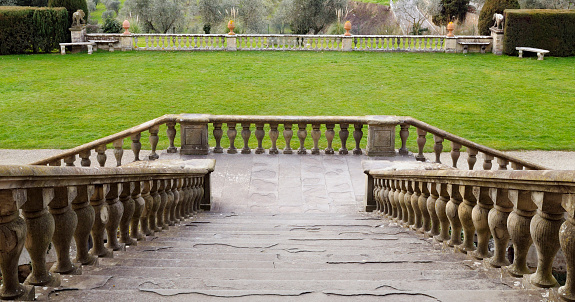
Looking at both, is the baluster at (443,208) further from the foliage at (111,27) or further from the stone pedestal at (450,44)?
the foliage at (111,27)

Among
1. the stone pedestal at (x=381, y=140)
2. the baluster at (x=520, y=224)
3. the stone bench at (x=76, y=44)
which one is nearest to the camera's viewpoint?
the baluster at (x=520, y=224)

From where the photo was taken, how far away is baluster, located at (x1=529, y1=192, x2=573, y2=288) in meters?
3.01

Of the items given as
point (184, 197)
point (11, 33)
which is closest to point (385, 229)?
point (184, 197)

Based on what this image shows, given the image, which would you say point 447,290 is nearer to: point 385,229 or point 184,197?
point 385,229

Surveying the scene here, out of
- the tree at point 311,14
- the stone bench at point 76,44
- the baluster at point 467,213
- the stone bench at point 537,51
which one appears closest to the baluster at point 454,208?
the baluster at point 467,213

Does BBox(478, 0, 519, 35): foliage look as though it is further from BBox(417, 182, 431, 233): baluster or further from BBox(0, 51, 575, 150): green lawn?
BBox(417, 182, 431, 233): baluster

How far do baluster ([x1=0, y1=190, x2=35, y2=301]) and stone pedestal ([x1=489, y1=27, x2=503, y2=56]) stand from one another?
84.2 feet

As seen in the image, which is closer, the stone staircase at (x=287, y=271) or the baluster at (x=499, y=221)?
the stone staircase at (x=287, y=271)

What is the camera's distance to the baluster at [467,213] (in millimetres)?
4242

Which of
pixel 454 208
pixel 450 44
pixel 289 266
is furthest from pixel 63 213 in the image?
pixel 450 44

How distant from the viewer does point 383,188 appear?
330 inches

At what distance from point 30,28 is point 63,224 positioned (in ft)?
82.9

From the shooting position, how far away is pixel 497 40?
85.5 ft

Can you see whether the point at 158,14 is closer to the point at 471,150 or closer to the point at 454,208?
the point at 471,150
